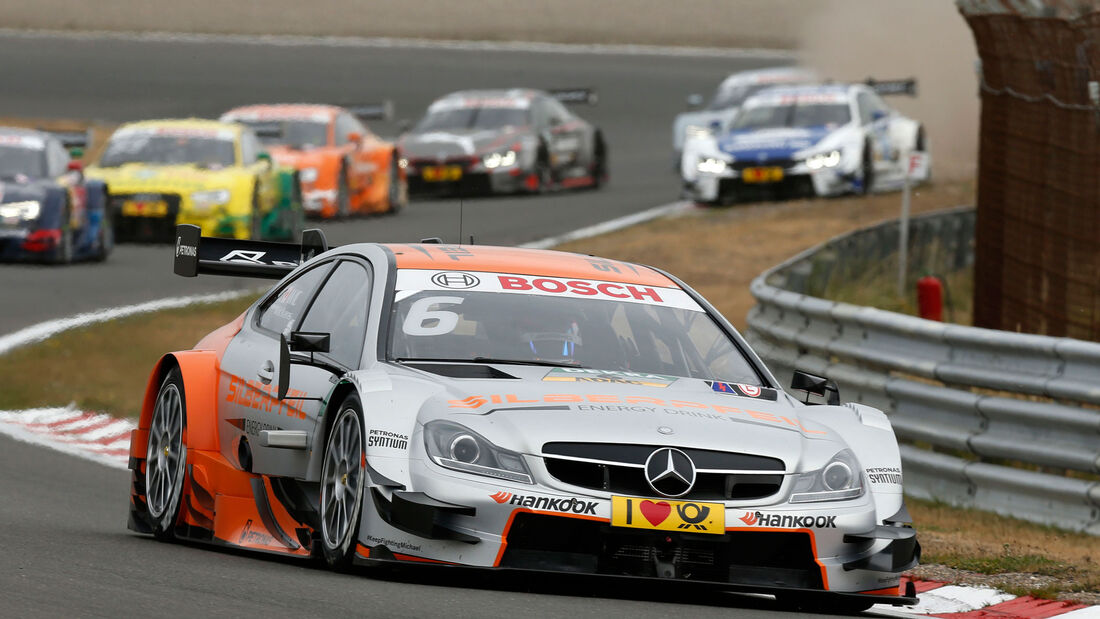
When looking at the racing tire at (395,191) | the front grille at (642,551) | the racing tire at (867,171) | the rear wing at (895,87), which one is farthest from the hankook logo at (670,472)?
the racing tire at (867,171)

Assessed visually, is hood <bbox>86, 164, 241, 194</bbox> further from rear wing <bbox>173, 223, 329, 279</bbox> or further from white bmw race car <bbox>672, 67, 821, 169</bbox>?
rear wing <bbox>173, 223, 329, 279</bbox>

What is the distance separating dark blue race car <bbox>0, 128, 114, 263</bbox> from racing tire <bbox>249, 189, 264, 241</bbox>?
1509 millimetres

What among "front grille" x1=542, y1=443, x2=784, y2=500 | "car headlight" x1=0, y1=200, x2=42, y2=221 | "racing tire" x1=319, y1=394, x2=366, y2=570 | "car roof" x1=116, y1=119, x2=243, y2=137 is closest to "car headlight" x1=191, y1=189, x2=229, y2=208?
"car roof" x1=116, y1=119, x2=243, y2=137

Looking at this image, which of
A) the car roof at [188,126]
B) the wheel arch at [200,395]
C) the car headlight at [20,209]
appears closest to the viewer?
the wheel arch at [200,395]

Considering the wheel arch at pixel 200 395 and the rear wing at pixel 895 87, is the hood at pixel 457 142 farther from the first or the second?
the wheel arch at pixel 200 395

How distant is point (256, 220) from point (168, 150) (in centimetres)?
138

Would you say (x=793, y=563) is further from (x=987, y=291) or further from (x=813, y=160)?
(x=813, y=160)

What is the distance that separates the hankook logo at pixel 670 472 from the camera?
695cm

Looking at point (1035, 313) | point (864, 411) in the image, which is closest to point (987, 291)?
point (1035, 313)

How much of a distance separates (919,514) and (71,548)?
453cm

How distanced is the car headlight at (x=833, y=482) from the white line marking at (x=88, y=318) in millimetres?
10241

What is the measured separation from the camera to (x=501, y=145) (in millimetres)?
29438

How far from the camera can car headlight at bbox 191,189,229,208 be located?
22734 mm

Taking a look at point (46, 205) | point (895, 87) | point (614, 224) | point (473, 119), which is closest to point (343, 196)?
point (614, 224)
